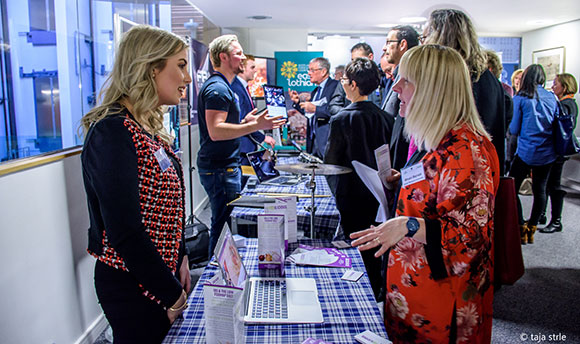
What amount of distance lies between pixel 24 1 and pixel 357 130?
61.9 inches

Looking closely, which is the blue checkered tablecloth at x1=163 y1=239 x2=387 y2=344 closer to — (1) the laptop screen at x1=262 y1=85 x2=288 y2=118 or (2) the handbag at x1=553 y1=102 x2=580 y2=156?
(1) the laptop screen at x1=262 y1=85 x2=288 y2=118

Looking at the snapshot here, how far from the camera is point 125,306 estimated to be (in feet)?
3.60

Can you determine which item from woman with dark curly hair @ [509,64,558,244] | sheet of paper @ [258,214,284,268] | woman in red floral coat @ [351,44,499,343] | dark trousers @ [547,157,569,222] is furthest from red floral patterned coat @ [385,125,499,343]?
dark trousers @ [547,157,569,222]

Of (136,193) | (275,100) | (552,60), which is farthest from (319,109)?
(552,60)

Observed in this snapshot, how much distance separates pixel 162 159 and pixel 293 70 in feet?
19.6

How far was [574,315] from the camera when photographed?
2555 millimetres


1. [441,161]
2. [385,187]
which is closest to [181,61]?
[441,161]

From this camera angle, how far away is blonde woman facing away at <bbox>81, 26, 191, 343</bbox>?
992 millimetres

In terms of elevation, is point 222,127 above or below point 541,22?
below

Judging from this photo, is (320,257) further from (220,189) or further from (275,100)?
(275,100)

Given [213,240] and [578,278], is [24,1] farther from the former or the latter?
[578,278]

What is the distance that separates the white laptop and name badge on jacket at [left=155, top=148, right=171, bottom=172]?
24 cm

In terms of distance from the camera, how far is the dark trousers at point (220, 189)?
2.47m

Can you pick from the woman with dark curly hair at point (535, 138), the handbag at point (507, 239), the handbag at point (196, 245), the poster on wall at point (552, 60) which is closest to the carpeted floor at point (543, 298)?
the handbag at point (196, 245)
